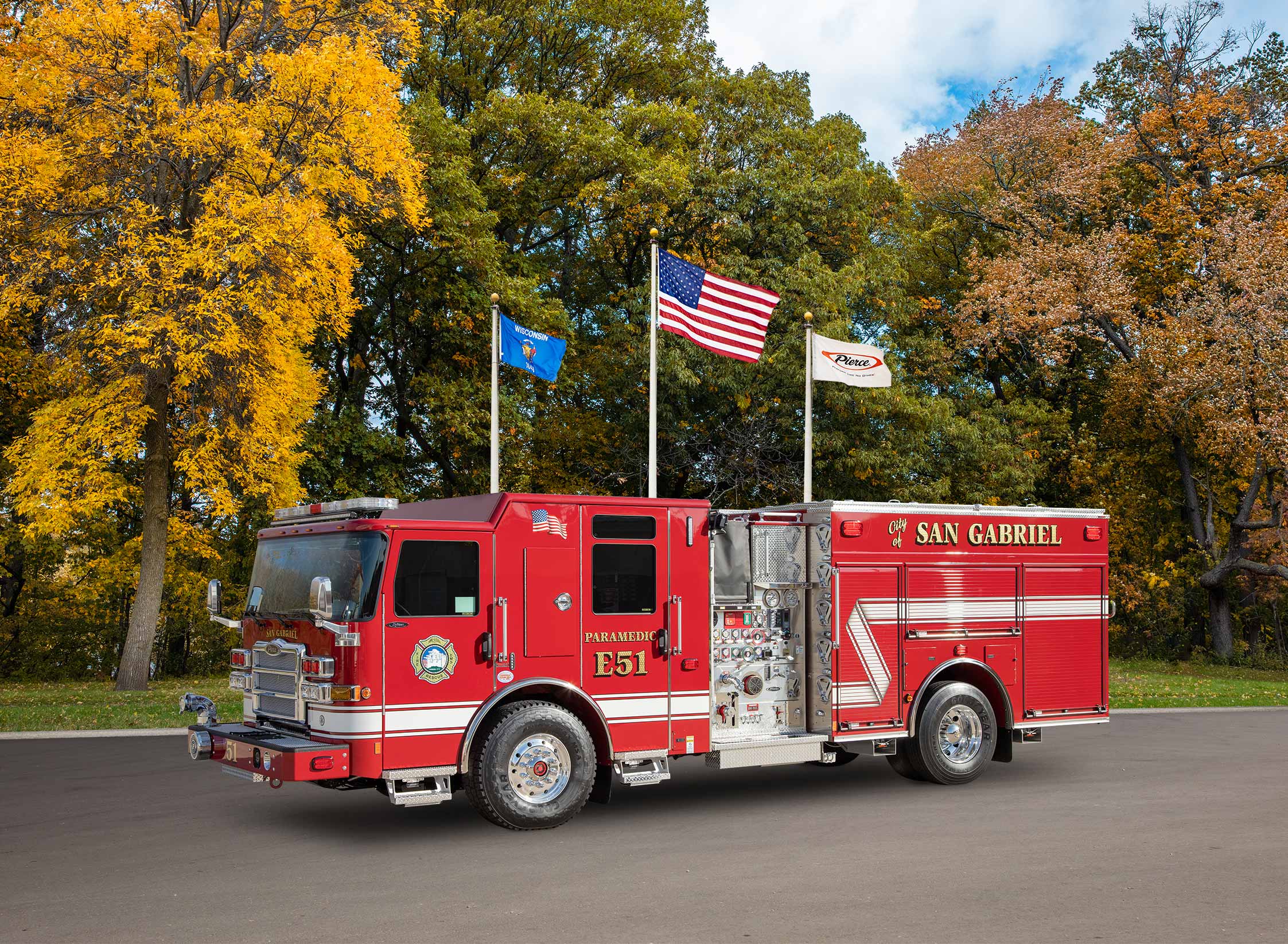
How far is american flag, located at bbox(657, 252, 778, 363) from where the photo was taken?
17.9 meters

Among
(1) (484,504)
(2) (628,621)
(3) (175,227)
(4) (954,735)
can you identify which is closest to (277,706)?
(1) (484,504)

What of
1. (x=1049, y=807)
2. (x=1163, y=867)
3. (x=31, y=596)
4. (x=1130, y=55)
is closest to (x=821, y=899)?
(x=1163, y=867)

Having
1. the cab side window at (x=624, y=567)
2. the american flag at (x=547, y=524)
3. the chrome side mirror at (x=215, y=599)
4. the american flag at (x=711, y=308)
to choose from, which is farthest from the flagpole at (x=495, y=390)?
the american flag at (x=547, y=524)

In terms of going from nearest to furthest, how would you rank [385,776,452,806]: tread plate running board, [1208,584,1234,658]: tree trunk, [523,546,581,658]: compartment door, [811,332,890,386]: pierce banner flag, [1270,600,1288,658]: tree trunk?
[385,776,452,806]: tread plate running board → [523,546,581,658]: compartment door → [811,332,890,386]: pierce banner flag → [1208,584,1234,658]: tree trunk → [1270,600,1288,658]: tree trunk

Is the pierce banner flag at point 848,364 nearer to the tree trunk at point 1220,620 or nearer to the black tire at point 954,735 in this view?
the black tire at point 954,735

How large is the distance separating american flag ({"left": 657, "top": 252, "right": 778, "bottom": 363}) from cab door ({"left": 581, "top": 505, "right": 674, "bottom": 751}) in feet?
26.2

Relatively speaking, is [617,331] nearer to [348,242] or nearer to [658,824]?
[348,242]

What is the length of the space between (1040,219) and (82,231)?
88.1 ft

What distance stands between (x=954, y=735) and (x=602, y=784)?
3952 millimetres

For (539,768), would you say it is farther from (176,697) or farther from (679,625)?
(176,697)

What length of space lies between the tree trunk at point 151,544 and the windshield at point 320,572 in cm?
1375

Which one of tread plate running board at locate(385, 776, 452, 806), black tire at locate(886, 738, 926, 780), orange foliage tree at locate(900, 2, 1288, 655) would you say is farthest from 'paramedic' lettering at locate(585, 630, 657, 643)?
orange foliage tree at locate(900, 2, 1288, 655)

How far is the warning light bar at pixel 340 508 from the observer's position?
9.19 meters

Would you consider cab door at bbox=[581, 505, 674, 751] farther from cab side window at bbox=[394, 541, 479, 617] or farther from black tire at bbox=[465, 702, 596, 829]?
cab side window at bbox=[394, 541, 479, 617]
